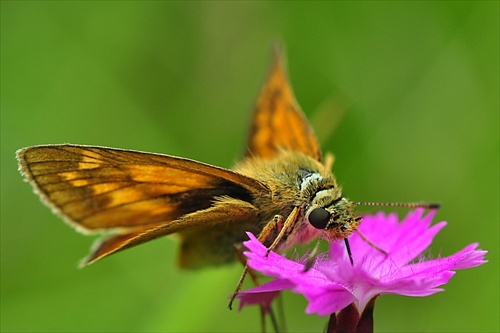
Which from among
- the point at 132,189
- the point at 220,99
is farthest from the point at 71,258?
the point at 132,189

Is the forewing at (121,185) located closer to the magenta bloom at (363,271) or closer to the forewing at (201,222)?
the forewing at (201,222)

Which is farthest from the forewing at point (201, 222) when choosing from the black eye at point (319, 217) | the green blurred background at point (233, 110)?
the green blurred background at point (233, 110)

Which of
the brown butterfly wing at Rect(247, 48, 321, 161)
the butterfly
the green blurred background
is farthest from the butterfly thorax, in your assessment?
the green blurred background

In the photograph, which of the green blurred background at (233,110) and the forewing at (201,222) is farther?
the green blurred background at (233,110)

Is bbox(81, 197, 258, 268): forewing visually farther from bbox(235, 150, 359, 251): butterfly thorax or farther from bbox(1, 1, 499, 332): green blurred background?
bbox(1, 1, 499, 332): green blurred background

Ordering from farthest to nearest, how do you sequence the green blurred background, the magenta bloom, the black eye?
the green blurred background < the black eye < the magenta bloom

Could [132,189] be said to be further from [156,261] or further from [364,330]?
[156,261]
